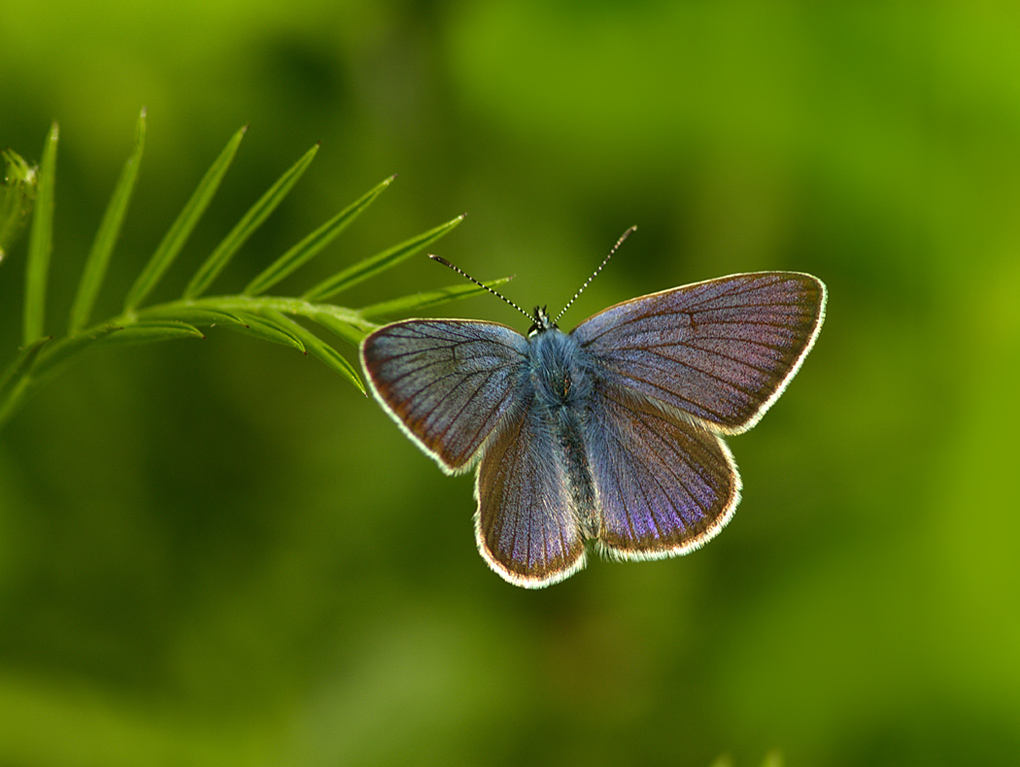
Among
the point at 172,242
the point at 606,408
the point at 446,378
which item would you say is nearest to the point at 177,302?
the point at 172,242

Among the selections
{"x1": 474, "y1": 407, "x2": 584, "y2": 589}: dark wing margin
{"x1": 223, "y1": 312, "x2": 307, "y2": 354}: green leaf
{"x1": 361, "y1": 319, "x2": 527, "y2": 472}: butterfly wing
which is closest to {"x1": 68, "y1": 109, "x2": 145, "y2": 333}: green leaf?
{"x1": 223, "y1": 312, "x2": 307, "y2": 354}: green leaf

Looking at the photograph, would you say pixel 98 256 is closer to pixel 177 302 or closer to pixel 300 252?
pixel 177 302

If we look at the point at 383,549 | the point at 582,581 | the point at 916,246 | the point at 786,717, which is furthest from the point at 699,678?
the point at 916,246

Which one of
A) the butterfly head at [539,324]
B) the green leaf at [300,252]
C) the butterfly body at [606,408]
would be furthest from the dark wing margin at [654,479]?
the green leaf at [300,252]

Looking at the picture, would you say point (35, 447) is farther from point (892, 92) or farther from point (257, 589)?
point (892, 92)

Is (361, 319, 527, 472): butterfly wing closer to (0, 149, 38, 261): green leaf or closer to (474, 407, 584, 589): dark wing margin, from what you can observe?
(474, 407, 584, 589): dark wing margin

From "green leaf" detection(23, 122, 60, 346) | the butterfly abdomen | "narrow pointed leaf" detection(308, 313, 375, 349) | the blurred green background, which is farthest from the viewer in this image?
the blurred green background

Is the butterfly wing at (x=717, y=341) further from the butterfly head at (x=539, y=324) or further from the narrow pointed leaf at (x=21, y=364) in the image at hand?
the narrow pointed leaf at (x=21, y=364)
